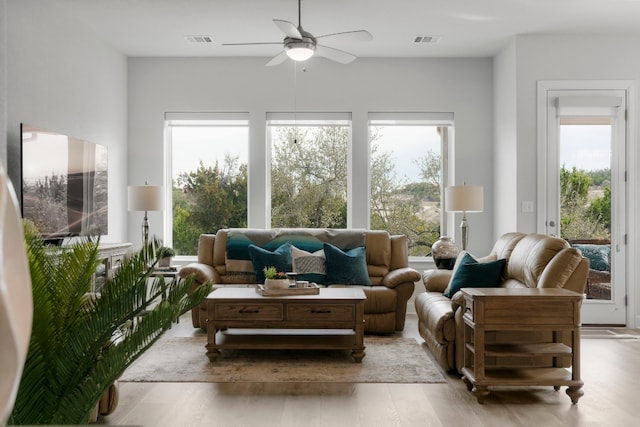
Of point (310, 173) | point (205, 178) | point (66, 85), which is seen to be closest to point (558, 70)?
point (310, 173)

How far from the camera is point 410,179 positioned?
6879 millimetres

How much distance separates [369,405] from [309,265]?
2391mm

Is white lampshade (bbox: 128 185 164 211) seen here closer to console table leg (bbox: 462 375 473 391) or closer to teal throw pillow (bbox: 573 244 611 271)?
console table leg (bbox: 462 375 473 391)

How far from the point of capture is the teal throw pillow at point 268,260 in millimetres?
5594

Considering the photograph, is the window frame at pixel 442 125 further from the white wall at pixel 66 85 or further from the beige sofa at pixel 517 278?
the white wall at pixel 66 85

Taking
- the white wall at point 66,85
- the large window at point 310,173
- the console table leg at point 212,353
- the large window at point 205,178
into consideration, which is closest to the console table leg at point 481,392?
the console table leg at point 212,353

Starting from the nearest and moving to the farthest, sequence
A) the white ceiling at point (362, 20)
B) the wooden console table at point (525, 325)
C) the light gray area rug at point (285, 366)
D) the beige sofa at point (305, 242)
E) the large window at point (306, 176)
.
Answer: the wooden console table at point (525, 325) → the light gray area rug at point (285, 366) → the white ceiling at point (362, 20) → the beige sofa at point (305, 242) → the large window at point (306, 176)

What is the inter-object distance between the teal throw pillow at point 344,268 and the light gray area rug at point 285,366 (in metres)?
0.80

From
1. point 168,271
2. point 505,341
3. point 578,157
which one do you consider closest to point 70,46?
point 168,271

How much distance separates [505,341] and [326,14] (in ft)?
10.4

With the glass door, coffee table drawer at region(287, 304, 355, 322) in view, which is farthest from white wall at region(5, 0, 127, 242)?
the glass door

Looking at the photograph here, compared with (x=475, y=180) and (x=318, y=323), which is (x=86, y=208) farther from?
(x=475, y=180)

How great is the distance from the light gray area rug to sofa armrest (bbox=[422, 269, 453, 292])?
541 millimetres

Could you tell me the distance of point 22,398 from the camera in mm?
1644
